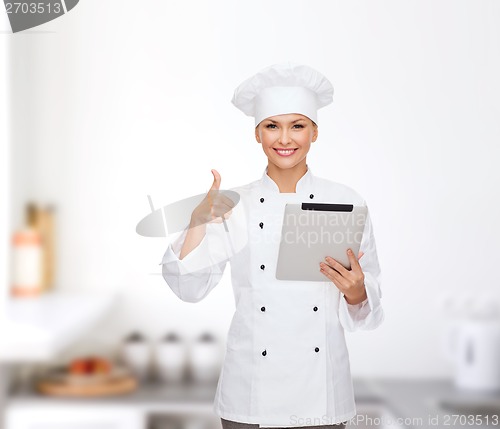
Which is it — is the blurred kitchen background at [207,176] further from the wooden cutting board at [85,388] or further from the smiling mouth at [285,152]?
the smiling mouth at [285,152]

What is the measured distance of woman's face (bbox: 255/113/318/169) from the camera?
961 mm

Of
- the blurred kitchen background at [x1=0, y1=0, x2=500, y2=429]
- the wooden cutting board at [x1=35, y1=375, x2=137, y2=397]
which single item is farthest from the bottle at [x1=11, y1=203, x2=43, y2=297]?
the wooden cutting board at [x1=35, y1=375, x2=137, y2=397]

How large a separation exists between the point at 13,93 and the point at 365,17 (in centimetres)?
70

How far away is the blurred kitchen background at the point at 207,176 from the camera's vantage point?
1.51m

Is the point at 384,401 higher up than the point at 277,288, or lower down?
lower down

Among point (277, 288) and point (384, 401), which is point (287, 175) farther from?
point (384, 401)

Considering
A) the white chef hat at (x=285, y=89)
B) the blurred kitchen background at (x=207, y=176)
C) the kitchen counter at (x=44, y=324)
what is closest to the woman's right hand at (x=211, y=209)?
the white chef hat at (x=285, y=89)

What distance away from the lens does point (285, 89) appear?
3.15 ft

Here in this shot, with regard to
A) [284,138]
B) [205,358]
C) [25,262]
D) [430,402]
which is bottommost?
[430,402]

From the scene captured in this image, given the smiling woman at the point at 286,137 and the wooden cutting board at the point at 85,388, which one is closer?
the smiling woman at the point at 286,137

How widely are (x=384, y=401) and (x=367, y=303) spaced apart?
25.0 inches

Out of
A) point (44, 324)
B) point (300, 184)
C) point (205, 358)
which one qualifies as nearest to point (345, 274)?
point (300, 184)

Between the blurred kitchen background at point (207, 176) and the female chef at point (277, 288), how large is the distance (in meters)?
0.43

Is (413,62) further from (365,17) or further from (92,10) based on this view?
(92,10)
